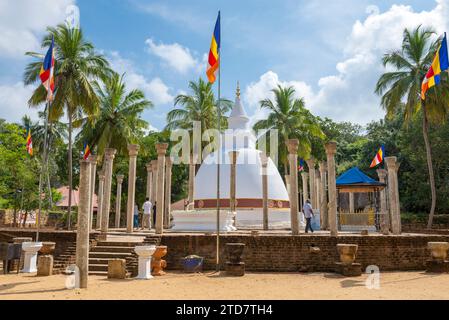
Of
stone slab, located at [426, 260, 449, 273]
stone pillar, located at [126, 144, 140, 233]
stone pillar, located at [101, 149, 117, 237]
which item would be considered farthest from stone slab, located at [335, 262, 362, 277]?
stone pillar, located at [126, 144, 140, 233]

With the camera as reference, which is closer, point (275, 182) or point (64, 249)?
point (64, 249)

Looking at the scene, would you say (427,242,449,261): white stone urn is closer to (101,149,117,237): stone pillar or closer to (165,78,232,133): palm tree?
(101,149,117,237): stone pillar

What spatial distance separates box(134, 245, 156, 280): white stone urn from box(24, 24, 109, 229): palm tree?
11.3 meters

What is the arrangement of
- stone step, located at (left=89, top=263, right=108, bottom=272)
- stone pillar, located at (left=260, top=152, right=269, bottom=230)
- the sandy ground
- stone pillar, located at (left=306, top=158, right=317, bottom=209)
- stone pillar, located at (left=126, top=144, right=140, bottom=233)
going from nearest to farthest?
the sandy ground → stone step, located at (left=89, top=263, right=108, bottom=272) → stone pillar, located at (left=126, top=144, right=140, bottom=233) → stone pillar, located at (left=260, top=152, right=269, bottom=230) → stone pillar, located at (left=306, top=158, right=317, bottom=209)

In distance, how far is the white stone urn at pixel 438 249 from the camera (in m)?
11.7

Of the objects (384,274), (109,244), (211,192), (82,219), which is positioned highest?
(211,192)

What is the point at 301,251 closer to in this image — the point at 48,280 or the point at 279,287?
the point at 279,287

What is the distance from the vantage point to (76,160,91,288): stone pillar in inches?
347

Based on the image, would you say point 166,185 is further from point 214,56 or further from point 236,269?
point 236,269

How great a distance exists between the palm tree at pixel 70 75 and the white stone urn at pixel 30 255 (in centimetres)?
872

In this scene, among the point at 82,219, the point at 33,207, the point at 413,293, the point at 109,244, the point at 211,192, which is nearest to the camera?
the point at 413,293

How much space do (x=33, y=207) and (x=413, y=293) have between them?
95.2 feet

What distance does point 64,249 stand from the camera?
44.4 ft
